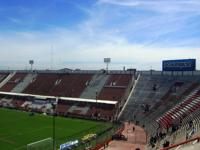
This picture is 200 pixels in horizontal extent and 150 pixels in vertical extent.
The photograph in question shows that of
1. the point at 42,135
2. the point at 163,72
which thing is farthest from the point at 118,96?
the point at 42,135

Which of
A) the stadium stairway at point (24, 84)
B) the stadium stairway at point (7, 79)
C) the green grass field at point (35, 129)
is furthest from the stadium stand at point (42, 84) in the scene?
the green grass field at point (35, 129)

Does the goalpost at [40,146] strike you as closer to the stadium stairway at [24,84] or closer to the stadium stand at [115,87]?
the stadium stand at [115,87]

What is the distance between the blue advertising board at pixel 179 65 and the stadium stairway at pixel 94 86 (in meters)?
18.1

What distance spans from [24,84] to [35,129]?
50693mm

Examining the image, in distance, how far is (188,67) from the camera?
8006 centimetres

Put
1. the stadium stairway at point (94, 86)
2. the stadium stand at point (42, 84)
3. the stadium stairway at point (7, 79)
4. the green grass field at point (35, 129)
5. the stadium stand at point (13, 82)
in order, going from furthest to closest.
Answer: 1. the stadium stairway at point (7, 79)
2. the stadium stand at point (13, 82)
3. the stadium stand at point (42, 84)
4. the stadium stairway at point (94, 86)
5. the green grass field at point (35, 129)

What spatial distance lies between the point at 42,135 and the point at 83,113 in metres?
22.8

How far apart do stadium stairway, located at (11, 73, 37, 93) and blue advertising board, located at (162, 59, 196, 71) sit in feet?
155

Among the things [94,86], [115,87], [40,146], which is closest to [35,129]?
[40,146]

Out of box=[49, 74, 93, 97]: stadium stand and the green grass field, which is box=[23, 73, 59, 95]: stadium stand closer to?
box=[49, 74, 93, 97]: stadium stand

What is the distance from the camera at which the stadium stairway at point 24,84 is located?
109125 mm

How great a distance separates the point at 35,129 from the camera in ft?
212

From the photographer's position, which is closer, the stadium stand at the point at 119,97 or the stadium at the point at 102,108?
the stadium at the point at 102,108

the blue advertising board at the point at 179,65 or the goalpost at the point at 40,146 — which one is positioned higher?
the blue advertising board at the point at 179,65
